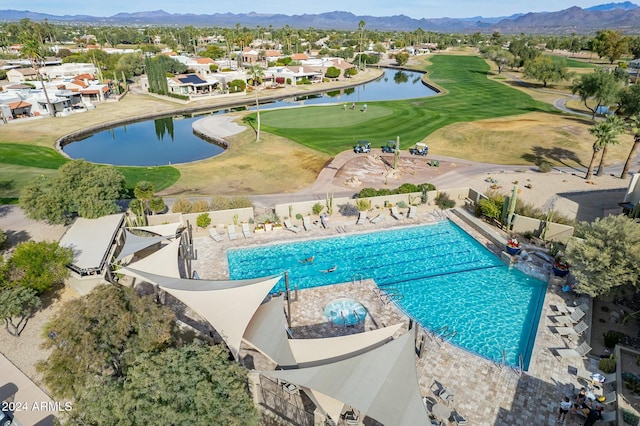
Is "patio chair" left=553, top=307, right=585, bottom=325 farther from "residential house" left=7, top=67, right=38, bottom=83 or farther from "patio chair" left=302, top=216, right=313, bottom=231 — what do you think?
"residential house" left=7, top=67, right=38, bottom=83

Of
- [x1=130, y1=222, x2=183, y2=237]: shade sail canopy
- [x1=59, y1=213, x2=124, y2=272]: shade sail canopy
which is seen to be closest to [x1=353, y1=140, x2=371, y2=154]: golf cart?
[x1=130, y1=222, x2=183, y2=237]: shade sail canopy

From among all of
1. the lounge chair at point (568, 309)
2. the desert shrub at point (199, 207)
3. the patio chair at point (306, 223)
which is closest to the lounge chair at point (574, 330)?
the lounge chair at point (568, 309)

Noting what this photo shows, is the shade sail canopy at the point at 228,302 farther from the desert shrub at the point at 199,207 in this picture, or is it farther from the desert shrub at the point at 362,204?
the desert shrub at the point at 362,204

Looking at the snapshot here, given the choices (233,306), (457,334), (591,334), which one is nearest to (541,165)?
(591,334)

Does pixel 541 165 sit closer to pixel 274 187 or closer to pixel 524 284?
pixel 524 284

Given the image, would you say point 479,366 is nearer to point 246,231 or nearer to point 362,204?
point 362,204

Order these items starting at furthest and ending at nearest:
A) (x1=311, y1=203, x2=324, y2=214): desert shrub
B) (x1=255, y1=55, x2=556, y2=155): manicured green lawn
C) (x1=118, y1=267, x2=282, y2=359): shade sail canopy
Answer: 1. (x1=255, y1=55, x2=556, y2=155): manicured green lawn
2. (x1=311, y1=203, x2=324, y2=214): desert shrub
3. (x1=118, y1=267, x2=282, y2=359): shade sail canopy
